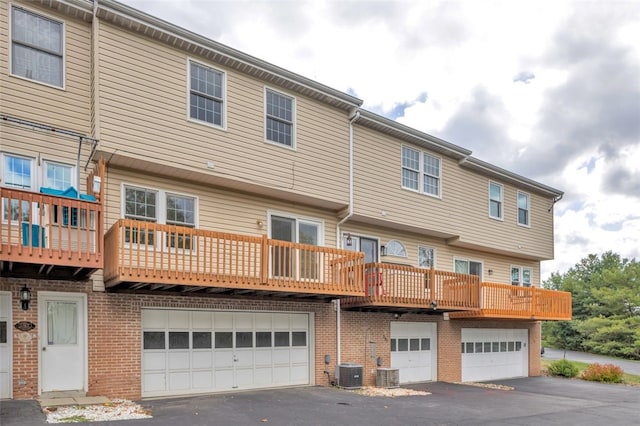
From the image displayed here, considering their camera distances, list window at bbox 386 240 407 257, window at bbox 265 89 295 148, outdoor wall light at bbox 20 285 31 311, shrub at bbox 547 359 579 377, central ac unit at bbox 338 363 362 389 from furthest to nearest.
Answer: shrub at bbox 547 359 579 377, window at bbox 386 240 407 257, central ac unit at bbox 338 363 362 389, window at bbox 265 89 295 148, outdoor wall light at bbox 20 285 31 311

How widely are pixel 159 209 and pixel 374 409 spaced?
6.66 m

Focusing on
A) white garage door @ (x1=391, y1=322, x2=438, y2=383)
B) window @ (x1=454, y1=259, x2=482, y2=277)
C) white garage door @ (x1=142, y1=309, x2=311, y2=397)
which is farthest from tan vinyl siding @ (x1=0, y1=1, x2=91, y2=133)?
window @ (x1=454, y1=259, x2=482, y2=277)

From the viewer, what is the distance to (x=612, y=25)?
45.5 feet

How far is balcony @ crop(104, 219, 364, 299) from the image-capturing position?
10.4 metres

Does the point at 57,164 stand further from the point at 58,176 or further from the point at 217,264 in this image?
the point at 217,264

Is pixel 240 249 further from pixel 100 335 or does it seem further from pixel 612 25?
pixel 612 25

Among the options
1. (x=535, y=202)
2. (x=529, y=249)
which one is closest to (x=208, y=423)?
(x=529, y=249)

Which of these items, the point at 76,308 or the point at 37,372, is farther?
the point at 76,308

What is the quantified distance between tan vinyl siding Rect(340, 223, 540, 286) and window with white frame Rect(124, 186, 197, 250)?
508 cm

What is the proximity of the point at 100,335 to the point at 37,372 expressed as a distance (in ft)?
4.33

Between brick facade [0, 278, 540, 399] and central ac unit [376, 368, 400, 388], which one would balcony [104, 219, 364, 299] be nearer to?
brick facade [0, 278, 540, 399]

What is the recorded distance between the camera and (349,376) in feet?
48.0

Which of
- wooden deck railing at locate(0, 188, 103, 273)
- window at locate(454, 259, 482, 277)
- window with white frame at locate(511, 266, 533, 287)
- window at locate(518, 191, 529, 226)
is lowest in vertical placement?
window with white frame at locate(511, 266, 533, 287)

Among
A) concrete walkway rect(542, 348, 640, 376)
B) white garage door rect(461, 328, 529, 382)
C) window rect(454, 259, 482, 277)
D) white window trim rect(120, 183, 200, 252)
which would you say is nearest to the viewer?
white window trim rect(120, 183, 200, 252)
